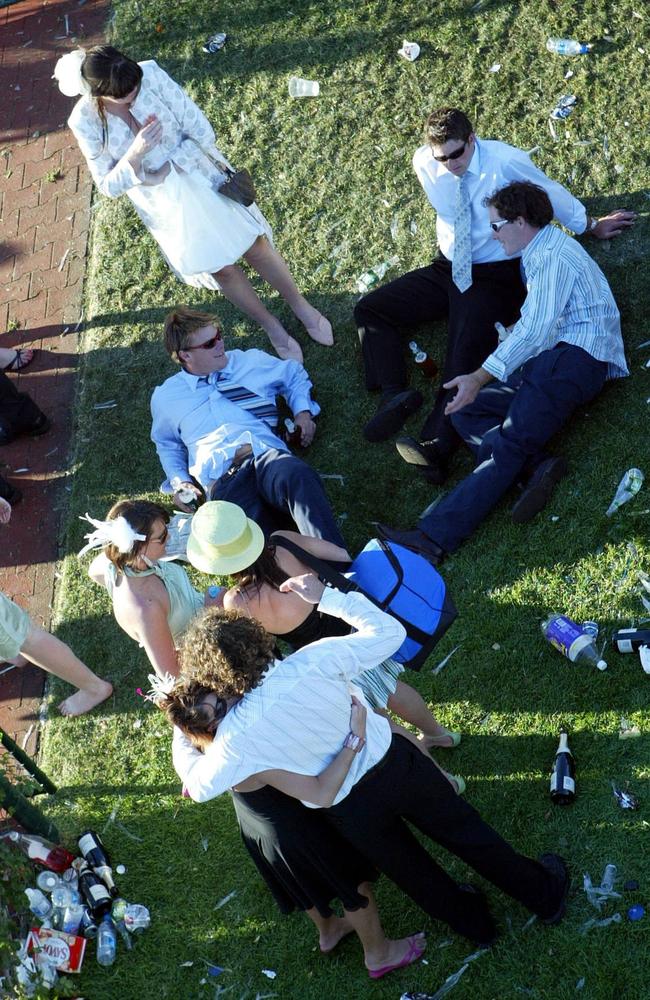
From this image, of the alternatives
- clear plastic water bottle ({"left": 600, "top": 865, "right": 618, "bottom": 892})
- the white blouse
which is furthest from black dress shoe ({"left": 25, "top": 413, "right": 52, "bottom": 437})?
clear plastic water bottle ({"left": 600, "top": 865, "right": 618, "bottom": 892})

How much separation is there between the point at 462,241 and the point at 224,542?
295 centimetres

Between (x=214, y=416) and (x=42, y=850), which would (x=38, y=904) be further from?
(x=214, y=416)

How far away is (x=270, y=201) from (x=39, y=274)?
2.00 m

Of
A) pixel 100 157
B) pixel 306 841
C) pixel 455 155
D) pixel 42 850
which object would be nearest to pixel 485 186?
pixel 455 155

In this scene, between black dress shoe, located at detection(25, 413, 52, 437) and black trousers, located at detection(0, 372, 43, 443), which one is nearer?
black trousers, located at detection(0, 372, 43, 443)

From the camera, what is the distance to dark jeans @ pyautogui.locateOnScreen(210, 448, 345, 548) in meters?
5.79

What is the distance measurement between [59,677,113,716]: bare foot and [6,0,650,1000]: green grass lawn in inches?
→ 3.1

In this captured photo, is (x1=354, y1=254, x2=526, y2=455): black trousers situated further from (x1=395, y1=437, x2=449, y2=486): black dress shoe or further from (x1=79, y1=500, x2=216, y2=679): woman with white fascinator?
(x1=79, y1=500, x2=216, y2=679): woman with white fascinator

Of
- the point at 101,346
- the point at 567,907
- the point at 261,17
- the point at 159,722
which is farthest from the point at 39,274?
the point at 567,907

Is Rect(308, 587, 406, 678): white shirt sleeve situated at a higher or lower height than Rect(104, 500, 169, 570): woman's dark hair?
higher

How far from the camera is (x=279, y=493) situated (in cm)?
595

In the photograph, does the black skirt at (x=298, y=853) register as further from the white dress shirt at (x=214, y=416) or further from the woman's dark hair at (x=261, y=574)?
the white dress shirt at (x=214, y=416)

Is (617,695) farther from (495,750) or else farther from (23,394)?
(23,394)

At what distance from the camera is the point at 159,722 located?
608cm
